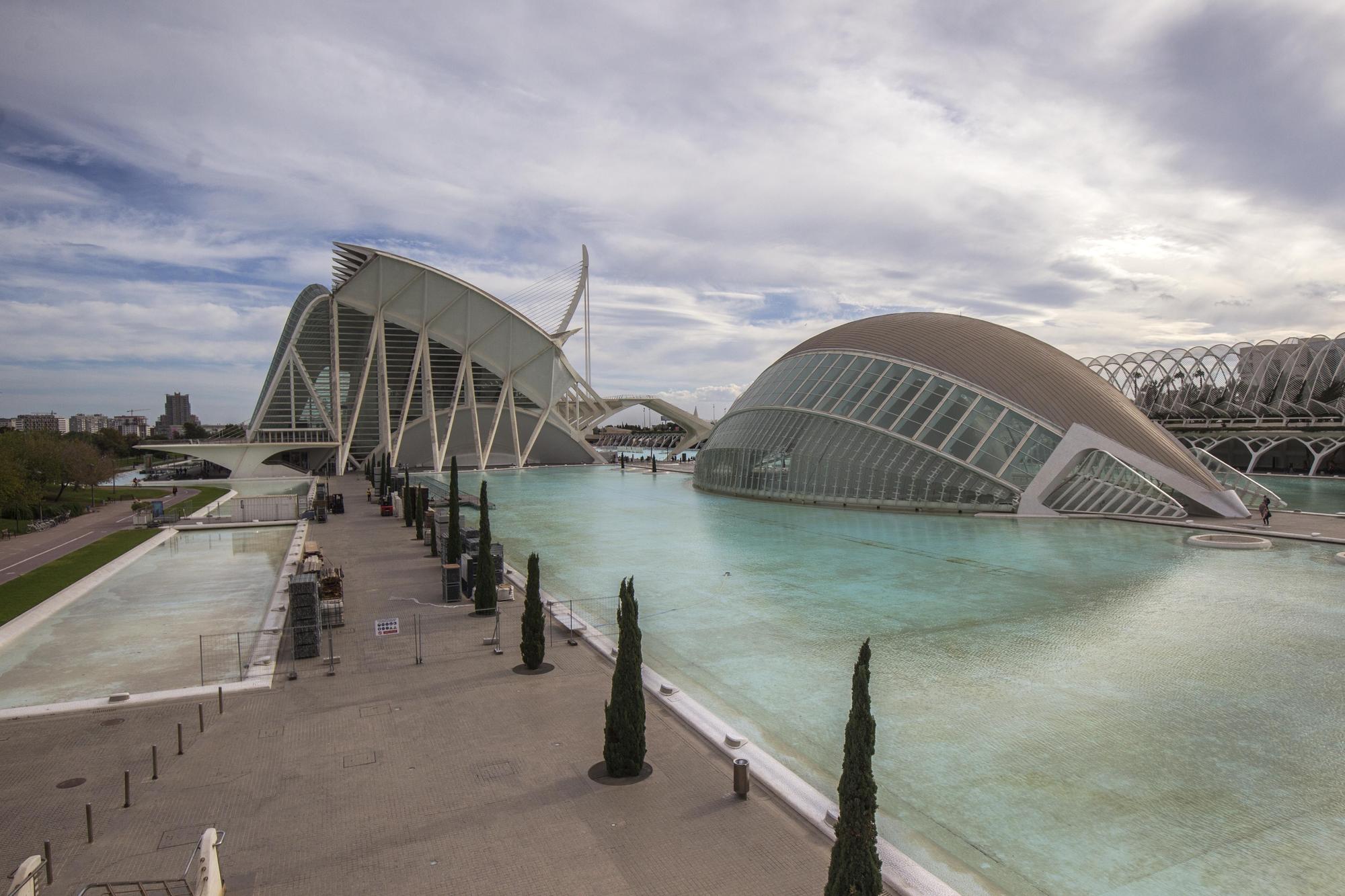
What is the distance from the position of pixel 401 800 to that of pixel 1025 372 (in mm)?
31386

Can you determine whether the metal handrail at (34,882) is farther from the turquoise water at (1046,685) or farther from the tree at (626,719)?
the turquoise water at (1046,685)

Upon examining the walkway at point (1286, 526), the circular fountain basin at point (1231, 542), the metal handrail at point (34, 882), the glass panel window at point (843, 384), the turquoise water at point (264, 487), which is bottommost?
the metal handrail at point (34, 882)

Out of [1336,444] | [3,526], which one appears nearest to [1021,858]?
[3,526]

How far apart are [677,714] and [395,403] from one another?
63408 millimetres

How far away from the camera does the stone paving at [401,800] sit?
6539 mm

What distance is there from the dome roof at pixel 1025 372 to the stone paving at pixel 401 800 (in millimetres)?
26125

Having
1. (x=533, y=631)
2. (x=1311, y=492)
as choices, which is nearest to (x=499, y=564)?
(x=533, y=631)

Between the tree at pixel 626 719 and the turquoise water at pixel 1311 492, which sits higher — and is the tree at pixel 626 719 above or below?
below

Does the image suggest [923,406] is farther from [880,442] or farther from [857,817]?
[857,817]

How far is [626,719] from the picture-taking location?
8273 millimetres

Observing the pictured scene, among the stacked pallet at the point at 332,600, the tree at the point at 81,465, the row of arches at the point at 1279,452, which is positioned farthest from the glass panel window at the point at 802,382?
the tree at the point at 81,465

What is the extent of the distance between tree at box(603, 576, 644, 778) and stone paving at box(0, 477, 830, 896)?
0.26 meters

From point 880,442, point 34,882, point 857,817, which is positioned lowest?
point 34,882

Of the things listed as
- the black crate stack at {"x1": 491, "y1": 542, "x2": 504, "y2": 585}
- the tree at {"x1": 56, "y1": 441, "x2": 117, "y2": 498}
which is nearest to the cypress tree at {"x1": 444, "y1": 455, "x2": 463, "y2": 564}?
the black crate stack at {"x1": 491, "y1": 542, "x2": 504, "y2": 585}
